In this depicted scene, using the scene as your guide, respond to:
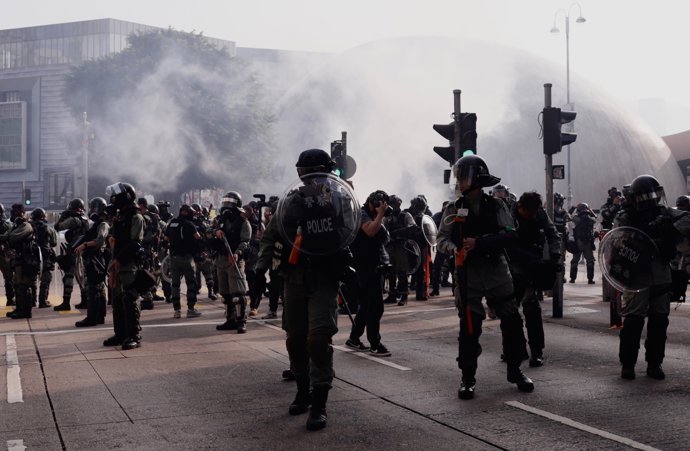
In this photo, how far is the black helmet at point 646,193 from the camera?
322 inches

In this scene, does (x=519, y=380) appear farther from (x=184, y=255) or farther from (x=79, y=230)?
(x=79, y=230)

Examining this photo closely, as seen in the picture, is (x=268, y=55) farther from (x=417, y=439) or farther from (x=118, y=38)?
(x=417, y=439)

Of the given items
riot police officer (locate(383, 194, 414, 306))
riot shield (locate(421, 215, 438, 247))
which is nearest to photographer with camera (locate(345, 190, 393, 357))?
riot police officer (locate(383, 194, 414, 306))

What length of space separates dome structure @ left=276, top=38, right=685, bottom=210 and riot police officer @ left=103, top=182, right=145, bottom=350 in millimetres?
47121

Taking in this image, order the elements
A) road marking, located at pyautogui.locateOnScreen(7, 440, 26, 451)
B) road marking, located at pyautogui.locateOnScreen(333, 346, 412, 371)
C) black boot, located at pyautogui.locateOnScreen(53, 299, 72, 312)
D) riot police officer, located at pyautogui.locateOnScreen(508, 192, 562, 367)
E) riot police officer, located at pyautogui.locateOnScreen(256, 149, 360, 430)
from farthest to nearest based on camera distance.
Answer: black boot, located at pyautogui.locateOnScreen(53, 299, 72, 312)
road marking, located at pyautogui.locateOnScreen(333, 346, 412, 371)
riot police officer, located at pyautogui.locateOnScreen(508, 192, 562, 367)
riot police officer, located at pyautogui.locateOnScreen(256, 149, 360, 430)
road marking, located at pyautogui.locateOnScreen(7, 440, 26, 451)

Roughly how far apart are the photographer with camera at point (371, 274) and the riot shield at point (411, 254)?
6014 mm

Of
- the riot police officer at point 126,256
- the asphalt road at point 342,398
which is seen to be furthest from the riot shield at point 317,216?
the riot police officer at point 126,256

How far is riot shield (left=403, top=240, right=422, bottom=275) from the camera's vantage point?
53.6 feet

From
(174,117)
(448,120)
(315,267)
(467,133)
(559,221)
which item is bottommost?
(315,267)

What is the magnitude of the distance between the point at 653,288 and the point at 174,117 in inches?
2111

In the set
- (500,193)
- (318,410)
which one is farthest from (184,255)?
(318,410)

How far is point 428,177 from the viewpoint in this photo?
197ft

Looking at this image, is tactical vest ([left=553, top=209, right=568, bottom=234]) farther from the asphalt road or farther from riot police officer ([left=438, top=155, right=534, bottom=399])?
riot police officer ([left=438, top=155, right=534, bottom=399])

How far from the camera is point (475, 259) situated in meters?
7.53
